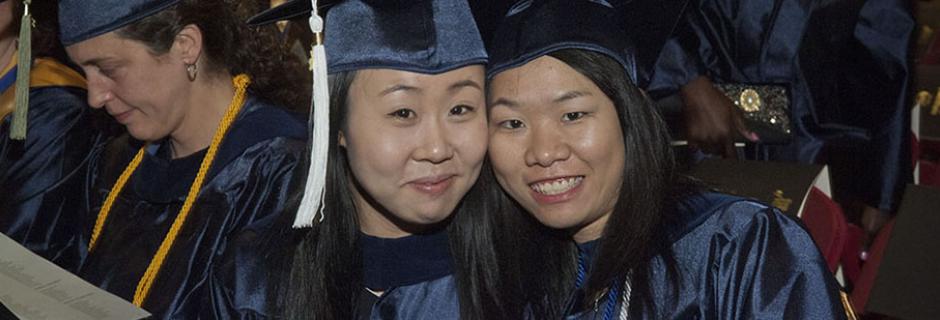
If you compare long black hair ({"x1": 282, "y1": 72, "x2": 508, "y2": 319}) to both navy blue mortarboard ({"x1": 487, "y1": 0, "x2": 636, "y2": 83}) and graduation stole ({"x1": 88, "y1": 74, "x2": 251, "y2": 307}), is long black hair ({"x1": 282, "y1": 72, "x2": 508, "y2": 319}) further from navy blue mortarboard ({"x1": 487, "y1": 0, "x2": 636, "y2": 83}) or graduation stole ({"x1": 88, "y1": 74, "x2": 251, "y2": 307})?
graduation stole ({"x1": 88, "y1": 74, "x2": 251, "y2": 307})

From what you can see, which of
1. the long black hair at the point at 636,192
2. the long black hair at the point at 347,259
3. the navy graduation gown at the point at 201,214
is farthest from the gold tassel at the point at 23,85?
the long black hair at the point at 636,192

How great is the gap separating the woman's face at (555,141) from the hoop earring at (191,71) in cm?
80

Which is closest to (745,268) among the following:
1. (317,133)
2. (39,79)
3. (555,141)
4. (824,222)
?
(555,141)

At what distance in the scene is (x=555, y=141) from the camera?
2031mm

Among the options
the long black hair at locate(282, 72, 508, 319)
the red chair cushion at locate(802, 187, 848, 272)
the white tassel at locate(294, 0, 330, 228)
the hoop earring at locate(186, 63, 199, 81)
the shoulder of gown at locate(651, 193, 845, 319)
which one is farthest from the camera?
the red chair cushion at locate(802, 187, 848, 272)

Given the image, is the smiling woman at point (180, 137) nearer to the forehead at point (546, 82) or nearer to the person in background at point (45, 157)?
the person in background at point (45, 157)

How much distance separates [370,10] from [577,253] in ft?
1.80

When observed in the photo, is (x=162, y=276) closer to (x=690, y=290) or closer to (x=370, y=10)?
(x=370, y=10)

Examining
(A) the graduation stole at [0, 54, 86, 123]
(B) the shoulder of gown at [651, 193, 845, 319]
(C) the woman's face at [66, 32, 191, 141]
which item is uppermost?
(C) the woman's face at [66, 32, 191, 141]

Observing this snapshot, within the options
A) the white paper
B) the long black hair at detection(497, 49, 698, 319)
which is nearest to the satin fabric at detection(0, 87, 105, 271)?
the white paper

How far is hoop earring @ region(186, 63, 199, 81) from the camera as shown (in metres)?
2.66

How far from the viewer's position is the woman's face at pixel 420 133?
2105 millimetres

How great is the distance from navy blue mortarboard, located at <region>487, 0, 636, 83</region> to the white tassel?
27 cm

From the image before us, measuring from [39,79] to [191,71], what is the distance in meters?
0.61
